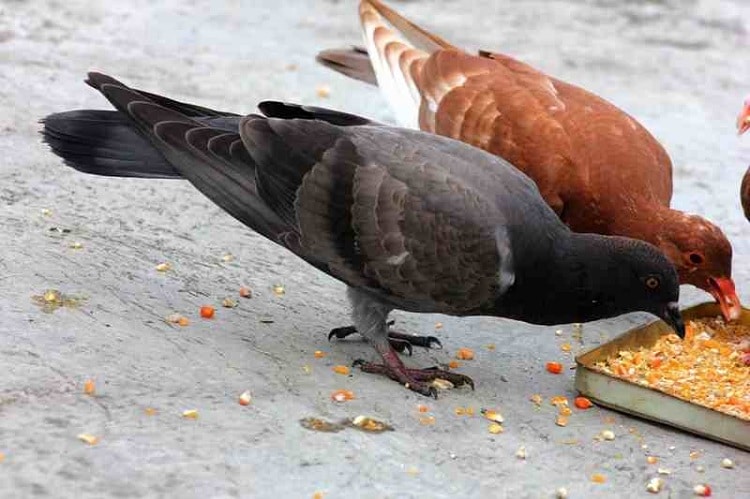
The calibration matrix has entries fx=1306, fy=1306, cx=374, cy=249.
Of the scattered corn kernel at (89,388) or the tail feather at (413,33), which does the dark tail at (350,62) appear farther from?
the scattered corn kernel at (89,388)

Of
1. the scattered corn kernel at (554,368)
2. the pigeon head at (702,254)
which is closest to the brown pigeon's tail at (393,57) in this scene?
the pigeon head at (702,254)

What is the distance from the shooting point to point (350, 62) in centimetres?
605

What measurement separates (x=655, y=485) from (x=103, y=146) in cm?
195

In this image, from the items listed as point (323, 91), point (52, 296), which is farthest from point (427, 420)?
point (323, 91)

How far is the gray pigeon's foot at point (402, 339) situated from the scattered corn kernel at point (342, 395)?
52 cm

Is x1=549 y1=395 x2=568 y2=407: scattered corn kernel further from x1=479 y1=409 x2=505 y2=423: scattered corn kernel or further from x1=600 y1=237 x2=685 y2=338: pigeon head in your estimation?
x1=600 y1=237 x2=685 y2=338: pigeon head

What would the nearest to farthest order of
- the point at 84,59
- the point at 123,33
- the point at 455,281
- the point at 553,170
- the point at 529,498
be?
the point at 529,498 < the point at 455,281 < the point at 553,170 < the point at 84,59 < the point at 123,33

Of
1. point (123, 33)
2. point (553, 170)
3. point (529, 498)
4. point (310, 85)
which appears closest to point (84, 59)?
point (123, 33)

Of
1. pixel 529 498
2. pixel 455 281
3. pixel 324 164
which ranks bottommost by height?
pixel 529 498

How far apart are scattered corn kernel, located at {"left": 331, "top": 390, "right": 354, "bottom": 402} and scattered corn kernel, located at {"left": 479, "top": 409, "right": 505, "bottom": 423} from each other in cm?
40

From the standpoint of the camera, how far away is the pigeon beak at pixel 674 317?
393 cm

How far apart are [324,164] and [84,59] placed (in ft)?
10.8

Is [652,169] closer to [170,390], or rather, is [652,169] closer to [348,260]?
[348,260]

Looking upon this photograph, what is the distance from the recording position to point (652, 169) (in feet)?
16.2
